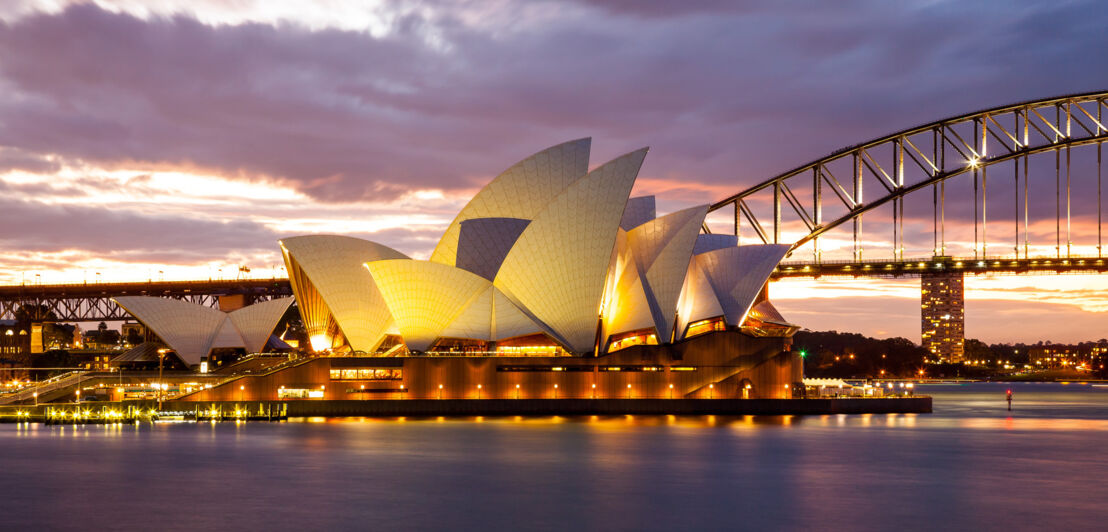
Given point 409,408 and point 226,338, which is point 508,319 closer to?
point 409,408

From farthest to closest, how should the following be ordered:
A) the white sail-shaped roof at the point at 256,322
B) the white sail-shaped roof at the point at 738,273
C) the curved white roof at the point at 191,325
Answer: the white sail-shaped roof at the point at 256,322
the curved white roof at the point at 191,325
the white sail-shaped roof at the point at 738,273

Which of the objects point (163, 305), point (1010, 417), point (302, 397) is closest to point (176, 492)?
point (302, 397)

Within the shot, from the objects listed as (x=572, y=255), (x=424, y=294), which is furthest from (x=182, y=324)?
(x=572, y=255)

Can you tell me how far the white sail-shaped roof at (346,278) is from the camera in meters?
79.8

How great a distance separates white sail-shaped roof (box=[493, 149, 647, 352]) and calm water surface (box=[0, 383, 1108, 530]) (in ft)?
32.4

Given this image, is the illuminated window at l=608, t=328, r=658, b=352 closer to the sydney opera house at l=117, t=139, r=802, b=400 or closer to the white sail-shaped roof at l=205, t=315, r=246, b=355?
the sydney opera house at l=117, t=139, r=802, b=400

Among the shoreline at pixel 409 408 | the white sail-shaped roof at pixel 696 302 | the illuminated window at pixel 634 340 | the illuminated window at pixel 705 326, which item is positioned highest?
the white sail-shaped roof at pixel 696 302

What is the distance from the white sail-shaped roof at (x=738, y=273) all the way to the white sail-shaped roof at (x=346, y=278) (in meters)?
22.7

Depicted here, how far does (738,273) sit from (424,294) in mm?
21563

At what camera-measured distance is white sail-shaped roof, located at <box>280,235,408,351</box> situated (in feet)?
262

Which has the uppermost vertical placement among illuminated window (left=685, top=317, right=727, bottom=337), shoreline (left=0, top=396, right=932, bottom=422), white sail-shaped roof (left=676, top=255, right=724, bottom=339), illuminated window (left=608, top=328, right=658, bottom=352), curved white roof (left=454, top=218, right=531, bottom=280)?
curved white roof (left=454, top=218, right=531, bottom=280)

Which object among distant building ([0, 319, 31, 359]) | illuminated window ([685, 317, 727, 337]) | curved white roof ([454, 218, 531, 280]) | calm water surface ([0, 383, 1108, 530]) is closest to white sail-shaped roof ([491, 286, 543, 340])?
curved white roof ([454, 218, 531, 280])

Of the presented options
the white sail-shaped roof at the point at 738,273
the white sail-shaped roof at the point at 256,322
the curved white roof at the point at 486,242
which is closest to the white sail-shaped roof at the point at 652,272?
the white sail-shaped roof at the point at 738,273

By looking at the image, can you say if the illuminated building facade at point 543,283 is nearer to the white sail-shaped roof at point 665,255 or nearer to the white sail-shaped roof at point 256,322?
the white sail-shaped roof at point 665,255
